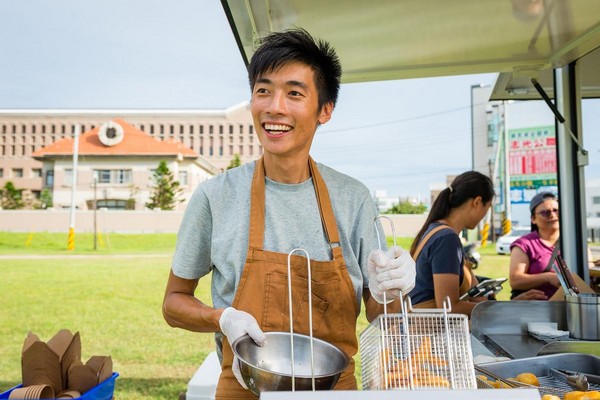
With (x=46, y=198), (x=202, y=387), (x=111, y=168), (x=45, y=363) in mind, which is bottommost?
(x=202, y=387)

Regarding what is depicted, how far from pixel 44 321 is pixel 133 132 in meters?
48.0

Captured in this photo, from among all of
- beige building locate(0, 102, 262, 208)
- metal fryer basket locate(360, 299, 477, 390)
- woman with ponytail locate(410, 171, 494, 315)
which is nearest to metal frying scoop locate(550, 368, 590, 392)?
metal fryer basket locate(360, 299, 477, 390)

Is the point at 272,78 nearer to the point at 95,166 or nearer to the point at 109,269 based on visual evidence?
the point at 109,269

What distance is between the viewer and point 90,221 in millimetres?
34188

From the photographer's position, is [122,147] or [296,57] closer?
[296,57]

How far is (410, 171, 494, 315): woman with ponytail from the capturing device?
275 cm

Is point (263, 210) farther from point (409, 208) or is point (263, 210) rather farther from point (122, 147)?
point (122, 147)

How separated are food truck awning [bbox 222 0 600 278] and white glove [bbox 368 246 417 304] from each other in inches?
43.2

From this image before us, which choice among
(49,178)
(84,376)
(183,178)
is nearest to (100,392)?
(84,376)

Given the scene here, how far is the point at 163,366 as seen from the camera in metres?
7.58

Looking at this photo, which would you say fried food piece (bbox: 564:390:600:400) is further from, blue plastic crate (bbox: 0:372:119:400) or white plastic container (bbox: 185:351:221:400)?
white plastic container (bbox: 185:351:221:400)

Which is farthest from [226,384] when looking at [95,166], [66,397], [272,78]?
[95,166]

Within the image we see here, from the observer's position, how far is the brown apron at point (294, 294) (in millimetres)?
1459

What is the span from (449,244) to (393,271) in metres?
1.59
